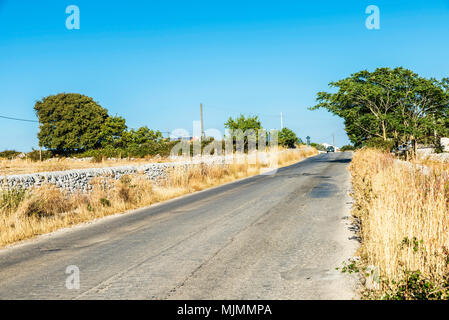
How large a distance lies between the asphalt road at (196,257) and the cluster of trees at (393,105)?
20.3 m

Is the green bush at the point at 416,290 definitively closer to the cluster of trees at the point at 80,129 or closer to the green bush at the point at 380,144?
the green bush at the point at 380,144

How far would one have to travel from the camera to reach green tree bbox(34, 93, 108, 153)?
50.1 meters

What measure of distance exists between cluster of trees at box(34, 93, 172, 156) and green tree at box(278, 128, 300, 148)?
81.5 feet

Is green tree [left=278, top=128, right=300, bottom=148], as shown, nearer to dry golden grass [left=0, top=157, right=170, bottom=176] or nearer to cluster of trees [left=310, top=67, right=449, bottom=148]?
cluster of trees [left=310, top=67, right=449, bottom=148]

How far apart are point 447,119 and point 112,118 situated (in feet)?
146

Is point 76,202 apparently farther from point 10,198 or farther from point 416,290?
point 416,290

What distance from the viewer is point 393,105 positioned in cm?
2745

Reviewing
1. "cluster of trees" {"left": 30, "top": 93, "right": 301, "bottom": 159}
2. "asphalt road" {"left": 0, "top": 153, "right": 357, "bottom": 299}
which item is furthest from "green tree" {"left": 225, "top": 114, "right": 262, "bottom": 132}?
"asphalt road" {"left": 0, "top": 153, "right": 357, "bottom": 299}

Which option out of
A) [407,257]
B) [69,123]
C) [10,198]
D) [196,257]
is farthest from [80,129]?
[407,257]

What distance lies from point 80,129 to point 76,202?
43.2m

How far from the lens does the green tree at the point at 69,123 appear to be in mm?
50125

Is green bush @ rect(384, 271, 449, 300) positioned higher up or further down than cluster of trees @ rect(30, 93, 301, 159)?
further down
